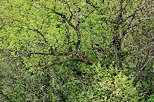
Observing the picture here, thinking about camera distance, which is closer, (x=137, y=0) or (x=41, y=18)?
(x=137, y=0)

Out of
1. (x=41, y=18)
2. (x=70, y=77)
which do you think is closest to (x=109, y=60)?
(x=70, y=77)

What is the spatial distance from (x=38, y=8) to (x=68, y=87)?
13.8 feet

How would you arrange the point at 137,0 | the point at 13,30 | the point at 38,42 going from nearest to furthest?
the point at 137,0 < the point at 38,42 < the point at 13,30

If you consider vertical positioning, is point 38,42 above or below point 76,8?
below

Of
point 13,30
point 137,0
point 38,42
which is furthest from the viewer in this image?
point 13,30

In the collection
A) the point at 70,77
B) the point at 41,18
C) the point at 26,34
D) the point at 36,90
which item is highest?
the point at 41,18

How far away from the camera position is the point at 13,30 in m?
13.5

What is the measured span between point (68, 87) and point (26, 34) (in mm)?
3451

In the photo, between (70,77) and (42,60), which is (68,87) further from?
(42,60)

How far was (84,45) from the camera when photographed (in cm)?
1206

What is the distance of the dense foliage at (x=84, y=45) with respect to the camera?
10672 millimetres

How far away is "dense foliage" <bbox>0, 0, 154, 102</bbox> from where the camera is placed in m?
10.7

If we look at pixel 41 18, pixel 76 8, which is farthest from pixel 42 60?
pixel 76 8

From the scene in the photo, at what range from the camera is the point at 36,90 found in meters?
13.8
